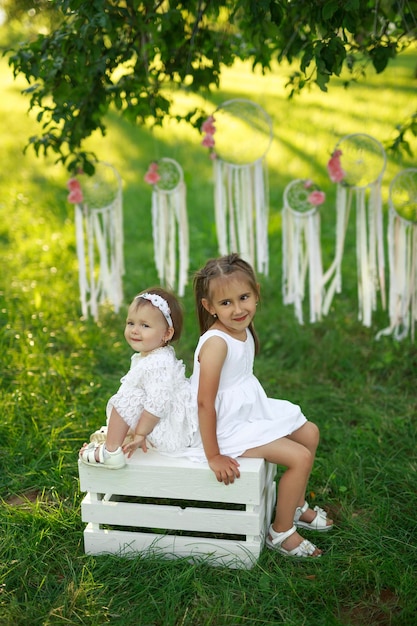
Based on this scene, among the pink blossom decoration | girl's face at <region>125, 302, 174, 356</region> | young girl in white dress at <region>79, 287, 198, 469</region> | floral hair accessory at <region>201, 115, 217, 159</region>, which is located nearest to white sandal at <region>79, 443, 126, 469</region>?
young girl in white dress at <region>79, 287, 198, 469</region>

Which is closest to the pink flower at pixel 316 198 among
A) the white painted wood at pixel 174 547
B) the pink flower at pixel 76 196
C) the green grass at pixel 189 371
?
the green grass at pixel 189 371

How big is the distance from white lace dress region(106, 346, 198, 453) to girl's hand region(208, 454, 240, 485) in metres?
0.13

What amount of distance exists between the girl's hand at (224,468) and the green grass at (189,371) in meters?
0.28

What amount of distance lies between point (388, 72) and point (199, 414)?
1023 centimetres

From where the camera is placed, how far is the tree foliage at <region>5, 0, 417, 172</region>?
2.54 m

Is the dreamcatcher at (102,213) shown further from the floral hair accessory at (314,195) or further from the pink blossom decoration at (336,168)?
the pink blossom decoration at (336,168)

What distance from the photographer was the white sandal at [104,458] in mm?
2221

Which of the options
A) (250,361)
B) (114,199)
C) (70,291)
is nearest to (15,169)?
(70,291)

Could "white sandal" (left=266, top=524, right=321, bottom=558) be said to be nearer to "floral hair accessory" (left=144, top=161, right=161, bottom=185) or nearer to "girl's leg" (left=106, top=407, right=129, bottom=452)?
"girl's leg" (left=106, top=407, right=129, bottom=452)

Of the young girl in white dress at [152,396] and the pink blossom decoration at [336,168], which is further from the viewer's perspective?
the pink blossom decoration at [336,168]

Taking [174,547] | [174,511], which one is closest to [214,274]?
[174,511]

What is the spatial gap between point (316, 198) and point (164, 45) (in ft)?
3.15

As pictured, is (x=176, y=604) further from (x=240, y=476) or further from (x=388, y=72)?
(x=388, y=72)

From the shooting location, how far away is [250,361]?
2385 millimetres
